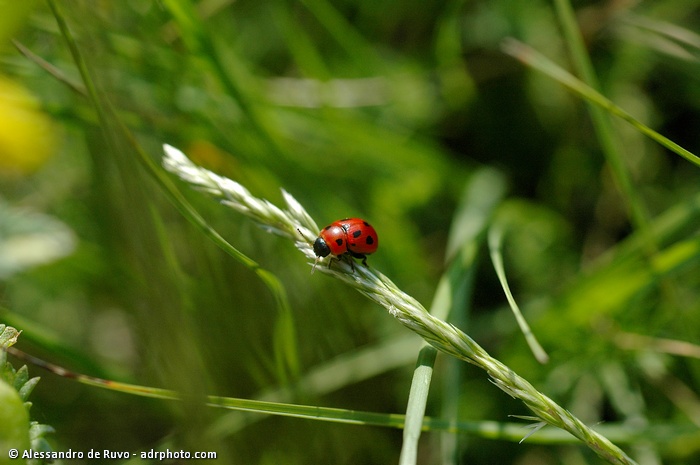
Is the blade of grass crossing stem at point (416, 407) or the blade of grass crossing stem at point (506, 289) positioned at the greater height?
the blade of grass crossing stem at point (506, 289)

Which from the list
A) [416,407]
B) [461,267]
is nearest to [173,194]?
[416,407]

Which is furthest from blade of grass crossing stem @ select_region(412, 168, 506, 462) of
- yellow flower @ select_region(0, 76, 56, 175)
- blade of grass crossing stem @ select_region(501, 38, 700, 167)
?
yellow flower @ select_region(0, 76, 56, 175)

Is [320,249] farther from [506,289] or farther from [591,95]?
[591,95]

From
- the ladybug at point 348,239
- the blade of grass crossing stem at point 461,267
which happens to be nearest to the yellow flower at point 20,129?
the ladybug at point 348,239

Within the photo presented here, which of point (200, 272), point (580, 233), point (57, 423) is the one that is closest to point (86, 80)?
point (200, 272)

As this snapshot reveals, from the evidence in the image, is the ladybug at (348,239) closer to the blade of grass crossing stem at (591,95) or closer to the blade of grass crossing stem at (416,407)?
the blade of grass crossing stem at (416,407)

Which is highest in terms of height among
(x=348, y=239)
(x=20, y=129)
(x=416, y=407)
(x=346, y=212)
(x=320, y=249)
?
(x=346, y=212)
